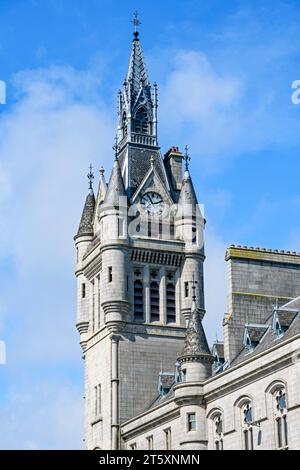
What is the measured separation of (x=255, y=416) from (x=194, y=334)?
32.4ft

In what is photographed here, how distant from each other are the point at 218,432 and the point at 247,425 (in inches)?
153

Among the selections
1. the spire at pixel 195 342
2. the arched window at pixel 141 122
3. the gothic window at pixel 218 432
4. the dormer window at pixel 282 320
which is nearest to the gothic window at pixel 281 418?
the dormer window at pixel 282 320

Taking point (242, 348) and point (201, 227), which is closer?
point (242, 348)

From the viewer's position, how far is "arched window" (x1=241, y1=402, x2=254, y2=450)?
6131cm

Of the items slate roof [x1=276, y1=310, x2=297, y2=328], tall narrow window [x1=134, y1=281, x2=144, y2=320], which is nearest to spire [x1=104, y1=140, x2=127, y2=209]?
tall narrow window [x1=134, y1=281, x2=144, y2=320]

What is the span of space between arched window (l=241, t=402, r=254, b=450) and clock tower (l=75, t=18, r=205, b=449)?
1794 centimetres

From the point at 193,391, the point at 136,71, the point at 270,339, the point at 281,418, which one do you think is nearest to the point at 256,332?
the point at 270,339

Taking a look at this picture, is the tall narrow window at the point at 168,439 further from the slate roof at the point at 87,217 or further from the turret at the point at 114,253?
the slate roof at the point at 87,217

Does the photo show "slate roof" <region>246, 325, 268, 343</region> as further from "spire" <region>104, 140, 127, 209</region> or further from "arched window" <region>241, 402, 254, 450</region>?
"spire" <region>104, 140, 127, 209</region>

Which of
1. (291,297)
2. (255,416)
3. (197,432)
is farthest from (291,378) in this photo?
(291,297)

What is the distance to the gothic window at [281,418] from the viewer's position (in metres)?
58.0

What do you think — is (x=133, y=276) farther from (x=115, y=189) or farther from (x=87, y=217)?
(x=87, y=217)
